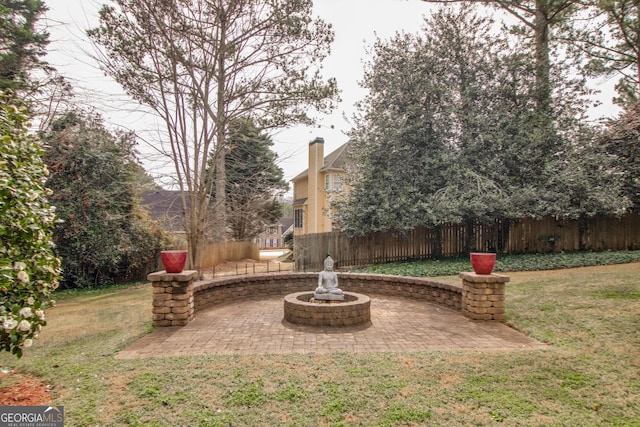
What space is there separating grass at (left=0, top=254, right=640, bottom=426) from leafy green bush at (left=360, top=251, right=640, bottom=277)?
6007mm

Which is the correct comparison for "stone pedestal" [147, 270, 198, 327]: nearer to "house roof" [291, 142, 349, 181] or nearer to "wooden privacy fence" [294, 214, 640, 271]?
"wooden privacy fence" [294, 214, 640, 271]

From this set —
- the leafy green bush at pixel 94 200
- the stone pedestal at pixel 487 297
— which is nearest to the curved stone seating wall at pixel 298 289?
the stone pedestal at pixel 487 297

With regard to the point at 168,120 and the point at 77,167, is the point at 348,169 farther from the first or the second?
the point at 77,167

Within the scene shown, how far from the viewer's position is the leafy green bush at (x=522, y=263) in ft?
37.0

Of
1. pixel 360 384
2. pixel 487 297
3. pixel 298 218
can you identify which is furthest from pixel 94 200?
pixel 298 218

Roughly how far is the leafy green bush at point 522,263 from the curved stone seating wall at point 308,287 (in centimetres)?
281

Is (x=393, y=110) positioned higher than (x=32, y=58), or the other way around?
(x=32, y=58)

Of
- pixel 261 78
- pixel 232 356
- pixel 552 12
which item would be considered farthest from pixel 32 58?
pixel 552 12

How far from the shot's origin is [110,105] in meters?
9.68

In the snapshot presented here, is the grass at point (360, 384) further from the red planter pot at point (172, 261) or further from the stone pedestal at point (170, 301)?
the red planter pot at point (172, 261)

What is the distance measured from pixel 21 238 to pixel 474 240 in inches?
560

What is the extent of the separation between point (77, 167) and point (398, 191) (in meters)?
11.3

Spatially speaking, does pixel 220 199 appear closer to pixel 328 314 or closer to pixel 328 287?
pixel 328 287

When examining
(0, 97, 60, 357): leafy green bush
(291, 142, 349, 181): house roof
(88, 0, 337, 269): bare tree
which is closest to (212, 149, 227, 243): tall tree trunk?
(88, 0, 337, 269): bare tree
